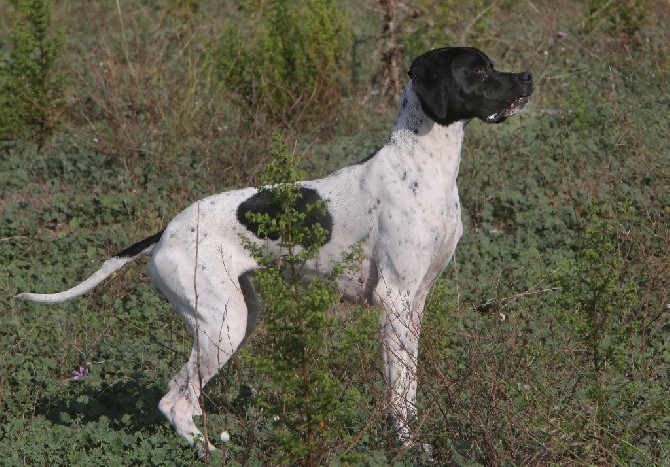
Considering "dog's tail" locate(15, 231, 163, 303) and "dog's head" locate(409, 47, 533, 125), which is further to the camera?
"dog's tail" locate(15, 231, 163, 303)

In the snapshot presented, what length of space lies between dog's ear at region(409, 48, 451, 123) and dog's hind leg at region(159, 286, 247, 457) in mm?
1200

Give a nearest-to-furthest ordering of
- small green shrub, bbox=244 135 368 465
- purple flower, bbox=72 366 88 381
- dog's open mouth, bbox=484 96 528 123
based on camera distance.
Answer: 1. small green shrub, bbox=244 135 368 465
2. dog's open mouth, bbox=484 96 528 123
3. purple flower, bbox=72 366 88 381

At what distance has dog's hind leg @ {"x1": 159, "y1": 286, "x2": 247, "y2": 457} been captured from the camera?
4875mm

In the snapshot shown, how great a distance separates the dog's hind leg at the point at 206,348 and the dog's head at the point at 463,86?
123cm

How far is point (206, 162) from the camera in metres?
7.91

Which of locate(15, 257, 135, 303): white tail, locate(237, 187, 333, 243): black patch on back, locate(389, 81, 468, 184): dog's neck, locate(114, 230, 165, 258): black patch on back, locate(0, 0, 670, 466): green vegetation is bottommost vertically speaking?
locate(0, 0, 670, 466): green vegetation

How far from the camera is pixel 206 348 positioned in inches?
193

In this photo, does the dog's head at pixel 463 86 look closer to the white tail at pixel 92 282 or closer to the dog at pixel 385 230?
the dog at pixel 385 230

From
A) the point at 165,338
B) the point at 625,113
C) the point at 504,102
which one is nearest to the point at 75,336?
the point at 165,338

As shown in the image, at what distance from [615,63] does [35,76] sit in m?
4.98

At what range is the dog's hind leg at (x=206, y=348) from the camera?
16.0 feet

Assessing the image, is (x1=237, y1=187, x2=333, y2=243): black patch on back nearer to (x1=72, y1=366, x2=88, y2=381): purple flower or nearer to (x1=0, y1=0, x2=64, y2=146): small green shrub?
(x1=72, y1=366, x2=88, y2=381): purple flower

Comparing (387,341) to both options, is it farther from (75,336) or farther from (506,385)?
(75,336)

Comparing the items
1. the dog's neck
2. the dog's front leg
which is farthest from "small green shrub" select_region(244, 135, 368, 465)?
the dog's neck
